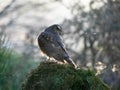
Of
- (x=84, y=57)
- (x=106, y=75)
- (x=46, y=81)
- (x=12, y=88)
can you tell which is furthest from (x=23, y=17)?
(x=46, y=81)

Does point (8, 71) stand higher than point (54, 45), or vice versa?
point (54, 45)

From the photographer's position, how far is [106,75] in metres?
14.1

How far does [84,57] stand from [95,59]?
0.54m

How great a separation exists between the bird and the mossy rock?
33 centimetres

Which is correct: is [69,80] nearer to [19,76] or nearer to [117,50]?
[19,76]

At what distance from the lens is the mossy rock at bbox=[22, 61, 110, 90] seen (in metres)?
5.79

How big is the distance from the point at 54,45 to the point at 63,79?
35.4 inches

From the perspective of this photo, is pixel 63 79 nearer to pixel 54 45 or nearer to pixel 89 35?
pixel 54 45

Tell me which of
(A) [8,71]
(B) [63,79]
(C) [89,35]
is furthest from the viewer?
(C) [89,35]

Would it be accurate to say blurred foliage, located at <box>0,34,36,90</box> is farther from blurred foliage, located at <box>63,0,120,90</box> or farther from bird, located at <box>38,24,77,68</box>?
blurred foliage, located at <box>63,0,120,90</box>

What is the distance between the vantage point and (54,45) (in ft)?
21.7

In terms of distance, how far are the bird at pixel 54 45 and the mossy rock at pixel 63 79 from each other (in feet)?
1.07

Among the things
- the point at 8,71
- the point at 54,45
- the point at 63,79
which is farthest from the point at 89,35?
the point at 63,79

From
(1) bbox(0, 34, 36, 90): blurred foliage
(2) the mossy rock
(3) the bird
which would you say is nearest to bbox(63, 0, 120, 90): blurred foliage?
(1) bbox(0, 34, 36, 90): blurred foliage
